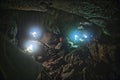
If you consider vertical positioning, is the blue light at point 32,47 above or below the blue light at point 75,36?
below

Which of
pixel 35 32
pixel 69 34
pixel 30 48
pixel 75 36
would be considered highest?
pixel 35 32

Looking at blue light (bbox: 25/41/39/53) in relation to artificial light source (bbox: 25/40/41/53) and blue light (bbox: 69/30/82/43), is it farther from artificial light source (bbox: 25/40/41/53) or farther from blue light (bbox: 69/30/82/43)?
blue light (bbox: 69/30/82/43)

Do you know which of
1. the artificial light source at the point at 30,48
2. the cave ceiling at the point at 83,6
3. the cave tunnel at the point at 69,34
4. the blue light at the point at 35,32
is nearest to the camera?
the cave ceiling at the point at 83,6

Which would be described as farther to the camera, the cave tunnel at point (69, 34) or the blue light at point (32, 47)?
the blue light at point (32, 47)

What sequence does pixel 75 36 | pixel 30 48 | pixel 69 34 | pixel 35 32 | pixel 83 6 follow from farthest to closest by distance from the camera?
1. pixel 35 32
2. pixel 69 34
3. pixel 75 36
4. pixel 30 48
5. pixel 83 6

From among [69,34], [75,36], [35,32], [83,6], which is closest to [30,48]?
[35,32]

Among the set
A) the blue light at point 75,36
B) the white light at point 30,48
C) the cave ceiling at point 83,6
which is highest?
the cave ceiling at point 83,6

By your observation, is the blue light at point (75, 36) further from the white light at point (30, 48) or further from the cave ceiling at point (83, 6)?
the white light at point (30, 48)

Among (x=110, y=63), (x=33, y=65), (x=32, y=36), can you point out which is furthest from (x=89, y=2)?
(x=32, y=36)

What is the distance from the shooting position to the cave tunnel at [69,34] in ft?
31.3

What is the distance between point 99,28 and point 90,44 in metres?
1.19

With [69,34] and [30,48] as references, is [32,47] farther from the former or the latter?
[69,34]

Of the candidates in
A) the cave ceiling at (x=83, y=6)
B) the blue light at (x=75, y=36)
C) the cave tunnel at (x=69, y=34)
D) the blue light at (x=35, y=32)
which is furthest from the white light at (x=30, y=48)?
the cave ceiling at (x=83, y=6)

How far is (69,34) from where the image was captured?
44.7 ft
